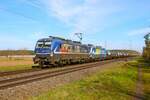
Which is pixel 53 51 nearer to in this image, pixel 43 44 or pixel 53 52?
pixel 53 52

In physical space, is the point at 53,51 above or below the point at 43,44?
below

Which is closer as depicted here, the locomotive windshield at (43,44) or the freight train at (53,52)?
the freight train at (53,52)

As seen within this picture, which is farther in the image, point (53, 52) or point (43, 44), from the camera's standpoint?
point (43, 44)

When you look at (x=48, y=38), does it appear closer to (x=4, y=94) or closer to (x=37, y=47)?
(x=37, y=47)

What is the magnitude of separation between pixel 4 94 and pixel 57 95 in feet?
8.27

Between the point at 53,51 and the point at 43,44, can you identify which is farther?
the point at 43,44

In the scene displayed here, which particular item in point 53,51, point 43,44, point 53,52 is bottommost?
point 53,52

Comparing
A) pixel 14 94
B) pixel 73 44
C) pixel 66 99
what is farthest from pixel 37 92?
pixel 73 44

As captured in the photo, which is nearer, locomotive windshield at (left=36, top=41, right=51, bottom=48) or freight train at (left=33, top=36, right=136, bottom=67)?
freight train at (left=33, top=36, right=136, bottom=67)

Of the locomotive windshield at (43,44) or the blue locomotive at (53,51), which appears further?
the locomotive windshield at (43,44)

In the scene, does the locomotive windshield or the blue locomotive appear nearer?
the blue locomotive

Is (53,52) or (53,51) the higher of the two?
(53,51)

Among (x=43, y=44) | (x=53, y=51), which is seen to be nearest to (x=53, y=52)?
A: (x=53, y=51)

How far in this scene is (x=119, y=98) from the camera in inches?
583
